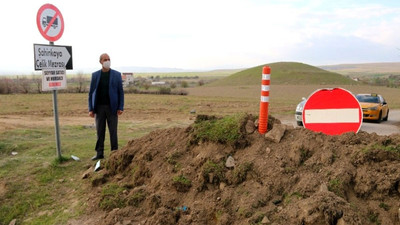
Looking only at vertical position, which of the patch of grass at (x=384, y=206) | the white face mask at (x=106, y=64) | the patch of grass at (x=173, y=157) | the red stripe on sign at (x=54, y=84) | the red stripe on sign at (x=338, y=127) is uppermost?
the white face mask at (x=106, y=64)

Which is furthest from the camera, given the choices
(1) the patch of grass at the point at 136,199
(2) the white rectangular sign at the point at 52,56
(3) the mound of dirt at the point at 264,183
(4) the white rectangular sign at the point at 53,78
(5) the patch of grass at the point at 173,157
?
(4) the white rectangular sign at the point at 53,78

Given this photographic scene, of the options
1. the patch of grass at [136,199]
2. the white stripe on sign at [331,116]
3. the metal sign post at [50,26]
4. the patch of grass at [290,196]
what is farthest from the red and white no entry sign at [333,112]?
the metal sign post at [50,26]

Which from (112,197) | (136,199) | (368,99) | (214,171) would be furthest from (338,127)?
(368,99)

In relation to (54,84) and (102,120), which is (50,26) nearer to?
(54,84)

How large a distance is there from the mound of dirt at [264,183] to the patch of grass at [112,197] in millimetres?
12

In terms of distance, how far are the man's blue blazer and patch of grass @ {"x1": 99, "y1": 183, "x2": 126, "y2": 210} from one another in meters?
2.12

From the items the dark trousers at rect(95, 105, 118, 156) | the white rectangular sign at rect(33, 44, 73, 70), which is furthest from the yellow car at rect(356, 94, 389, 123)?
the white rectangular sign at rect(33, 44, 73, 70)

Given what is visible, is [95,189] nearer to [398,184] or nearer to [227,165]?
[227,165]

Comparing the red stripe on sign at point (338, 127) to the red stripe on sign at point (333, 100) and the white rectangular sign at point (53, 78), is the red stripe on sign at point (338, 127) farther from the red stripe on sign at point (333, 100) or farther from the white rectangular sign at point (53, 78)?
the white rectangular sign at point (53, 78)

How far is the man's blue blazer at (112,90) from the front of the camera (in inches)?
244

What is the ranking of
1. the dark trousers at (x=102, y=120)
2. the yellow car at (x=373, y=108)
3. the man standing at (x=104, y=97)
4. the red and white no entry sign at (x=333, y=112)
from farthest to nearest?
the yellow car at (x=373, y=108) < the dark trousers at (x=102, y=120) < the man standing at (x=104, y=97) < the red and white no entry sign at (x=333, y=112)

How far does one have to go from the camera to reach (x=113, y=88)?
20.5 ft

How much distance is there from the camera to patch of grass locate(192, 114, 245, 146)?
4.46m

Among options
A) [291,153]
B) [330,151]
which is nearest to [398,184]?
[330,151]
